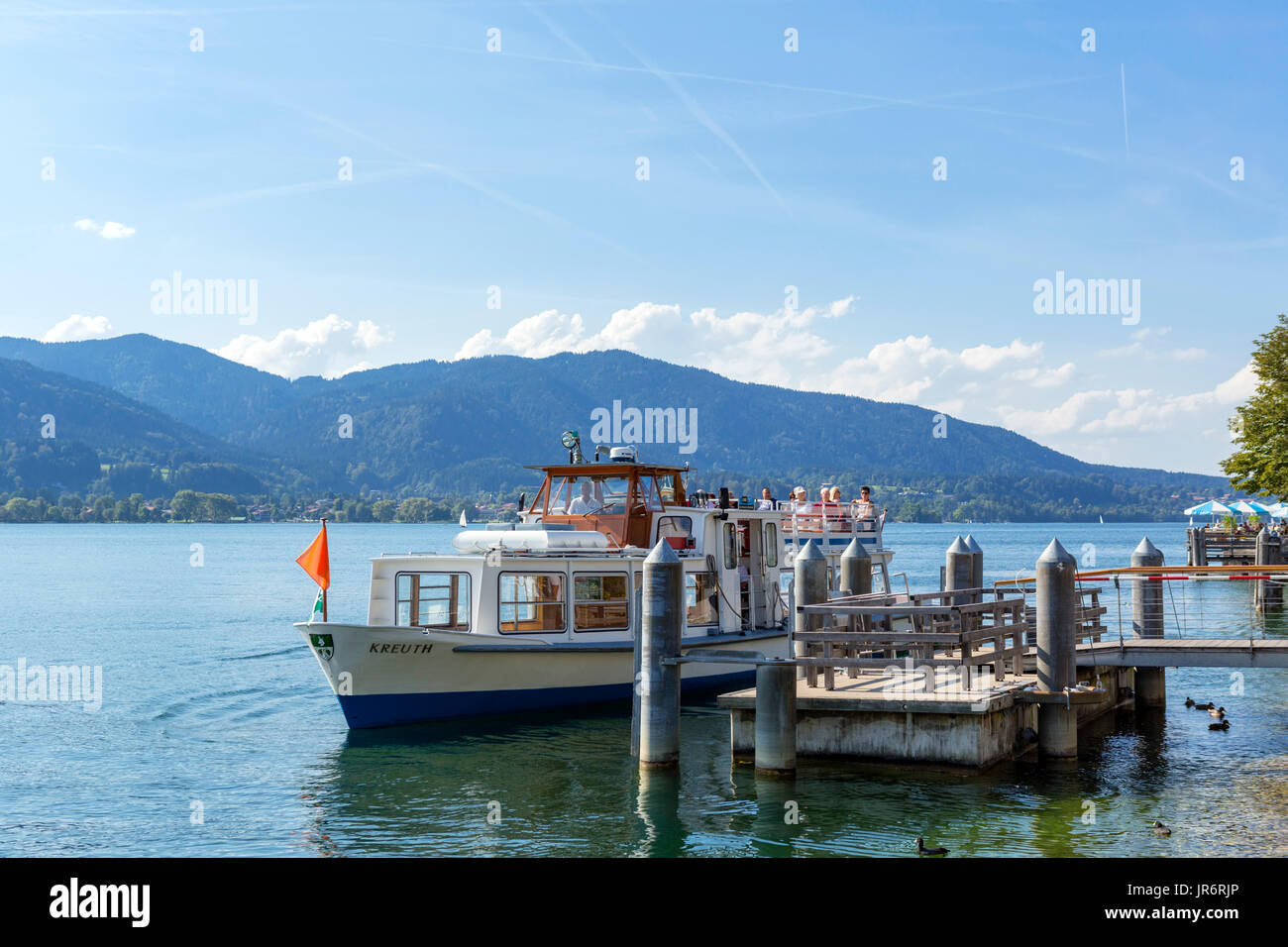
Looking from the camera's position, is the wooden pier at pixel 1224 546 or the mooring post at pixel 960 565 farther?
the wooden pier at pixel 1224 546

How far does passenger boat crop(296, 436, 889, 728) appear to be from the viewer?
1997cm

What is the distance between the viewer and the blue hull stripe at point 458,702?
2006cm

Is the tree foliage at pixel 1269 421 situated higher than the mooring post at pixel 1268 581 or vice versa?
the tree foliage at pixel 1269 421

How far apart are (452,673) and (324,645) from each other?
2.28 metres

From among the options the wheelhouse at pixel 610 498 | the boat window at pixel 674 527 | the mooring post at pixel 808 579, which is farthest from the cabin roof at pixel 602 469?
the mooring post at pixel 808 579

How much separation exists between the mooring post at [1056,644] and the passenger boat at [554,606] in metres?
4.87

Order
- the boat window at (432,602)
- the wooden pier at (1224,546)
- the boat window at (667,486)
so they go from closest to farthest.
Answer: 1. the boat window at (432,602)
2. the boat window at (667,486)
3. the wooden pier at (1224,546)

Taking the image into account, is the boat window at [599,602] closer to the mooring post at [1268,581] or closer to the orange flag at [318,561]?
the orange flag at [318,561]

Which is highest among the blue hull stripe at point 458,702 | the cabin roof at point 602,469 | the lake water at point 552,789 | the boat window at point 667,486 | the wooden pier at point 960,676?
the cabin roof at point 602,469

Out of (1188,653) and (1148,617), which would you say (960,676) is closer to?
(1188,653)

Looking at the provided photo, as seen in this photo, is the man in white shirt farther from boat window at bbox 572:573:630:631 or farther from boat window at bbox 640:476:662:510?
boat window at bbox 572:573:630:631

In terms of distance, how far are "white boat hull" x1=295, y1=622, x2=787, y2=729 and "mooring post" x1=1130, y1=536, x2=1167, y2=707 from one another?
296 inches
